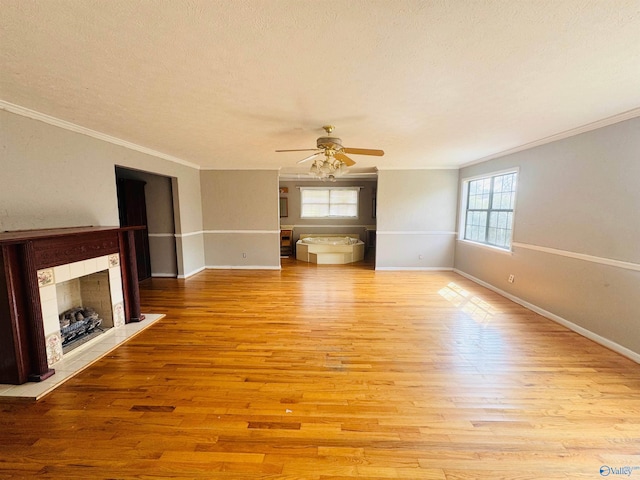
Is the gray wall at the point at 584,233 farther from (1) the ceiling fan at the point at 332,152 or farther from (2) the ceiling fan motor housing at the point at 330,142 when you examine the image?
(2) the ceiling fan motor housing at the point at 330,142

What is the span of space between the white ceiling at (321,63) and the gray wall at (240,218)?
115 inches

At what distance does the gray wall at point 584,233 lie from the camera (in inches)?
99.9

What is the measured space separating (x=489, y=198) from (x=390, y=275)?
7.84ft

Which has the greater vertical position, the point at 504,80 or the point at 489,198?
the point at 504,80

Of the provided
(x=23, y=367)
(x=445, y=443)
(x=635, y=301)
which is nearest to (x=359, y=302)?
(x=445, y=443)

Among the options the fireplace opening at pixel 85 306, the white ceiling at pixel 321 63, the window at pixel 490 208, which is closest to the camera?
the white ceiling at pixel 321 63

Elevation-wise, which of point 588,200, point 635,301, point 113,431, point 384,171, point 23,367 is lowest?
point 113,431

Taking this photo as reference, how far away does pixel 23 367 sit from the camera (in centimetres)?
208

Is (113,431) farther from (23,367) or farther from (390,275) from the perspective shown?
(390,275)

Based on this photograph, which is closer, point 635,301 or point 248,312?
point 635,301

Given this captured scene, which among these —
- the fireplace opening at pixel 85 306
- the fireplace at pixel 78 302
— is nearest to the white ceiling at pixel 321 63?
the fireplace at pixel 78 302

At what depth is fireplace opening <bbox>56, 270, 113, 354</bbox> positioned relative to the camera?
9.05ft

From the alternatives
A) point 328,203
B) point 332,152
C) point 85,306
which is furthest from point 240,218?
point 332,152

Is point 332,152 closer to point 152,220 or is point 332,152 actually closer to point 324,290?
point 324,290
